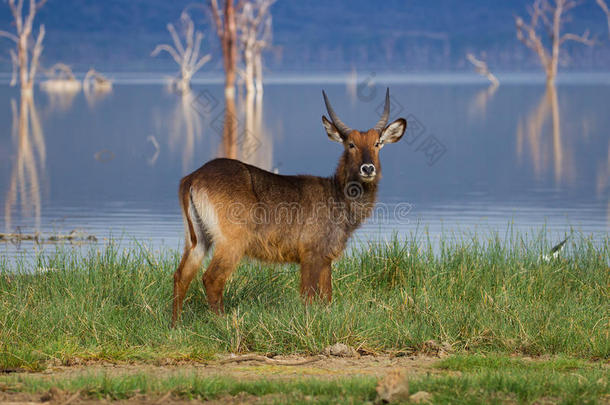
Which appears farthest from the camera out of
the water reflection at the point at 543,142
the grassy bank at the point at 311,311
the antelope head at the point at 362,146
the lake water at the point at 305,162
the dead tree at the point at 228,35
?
the dead tree at the point at 228,35

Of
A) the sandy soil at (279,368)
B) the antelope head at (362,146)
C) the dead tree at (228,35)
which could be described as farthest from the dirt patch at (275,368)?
the dead tree at (228,35)

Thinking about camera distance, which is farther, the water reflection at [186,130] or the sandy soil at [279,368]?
the water reflection at [186,130]

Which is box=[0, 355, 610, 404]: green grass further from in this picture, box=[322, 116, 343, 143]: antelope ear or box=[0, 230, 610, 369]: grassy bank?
box=[322, 116, 343, 143]: antelope ear

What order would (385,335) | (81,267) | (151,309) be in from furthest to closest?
(81,267) → (151,309) → (385,335)

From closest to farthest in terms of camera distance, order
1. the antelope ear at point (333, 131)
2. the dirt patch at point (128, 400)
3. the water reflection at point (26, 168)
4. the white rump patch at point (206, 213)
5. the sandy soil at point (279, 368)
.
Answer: the dirt patch at point (128, 400) → the sandy soil at point (279, 368) → the white rump patch at point (206, 213) → the antelope ear at point (333, 131) → the water reflection at point (26, 168)

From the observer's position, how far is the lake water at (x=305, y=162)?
56.3 feet

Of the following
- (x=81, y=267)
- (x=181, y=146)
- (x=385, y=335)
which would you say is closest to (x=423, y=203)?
(x=81, y=267)

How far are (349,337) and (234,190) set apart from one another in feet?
5.00

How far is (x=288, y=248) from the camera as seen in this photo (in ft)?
27.7

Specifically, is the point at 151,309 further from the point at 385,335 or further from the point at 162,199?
the point at 162,199

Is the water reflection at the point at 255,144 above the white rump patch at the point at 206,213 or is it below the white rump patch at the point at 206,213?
below

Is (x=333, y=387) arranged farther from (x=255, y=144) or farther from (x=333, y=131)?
(x=255, y=144)

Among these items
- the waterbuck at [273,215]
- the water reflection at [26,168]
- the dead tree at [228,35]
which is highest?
the dead tree at [228,35]

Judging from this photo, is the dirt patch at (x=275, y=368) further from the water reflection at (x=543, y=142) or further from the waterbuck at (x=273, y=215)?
the water reflection at (x=543, y=142)
